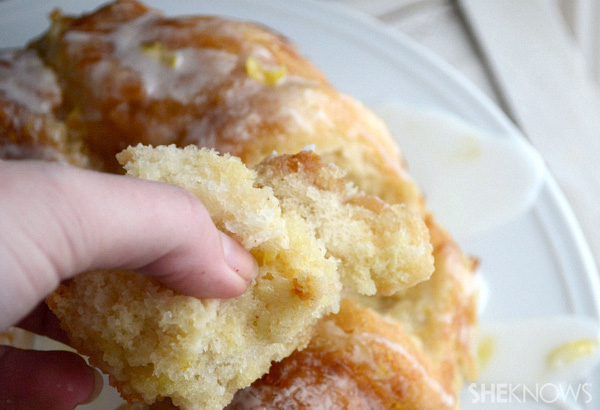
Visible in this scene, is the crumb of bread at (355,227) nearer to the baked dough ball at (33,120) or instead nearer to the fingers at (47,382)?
the fingers at (47,382)

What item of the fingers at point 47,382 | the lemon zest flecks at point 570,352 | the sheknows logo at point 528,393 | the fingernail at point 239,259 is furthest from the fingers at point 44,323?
the lemon zest flecks at point 570,352

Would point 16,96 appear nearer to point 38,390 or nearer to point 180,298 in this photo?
point 38,390

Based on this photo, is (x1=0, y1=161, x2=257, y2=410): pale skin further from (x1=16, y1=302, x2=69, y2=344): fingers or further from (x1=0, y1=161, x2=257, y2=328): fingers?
(x1=16, y1=302, x2=69, y2=344): fingers

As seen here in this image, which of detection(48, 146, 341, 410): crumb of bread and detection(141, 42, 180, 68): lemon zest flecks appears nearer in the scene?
detection(48, 146, 341, 410): crumb of bread

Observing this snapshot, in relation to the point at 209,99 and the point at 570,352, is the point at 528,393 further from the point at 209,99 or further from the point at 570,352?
the point at 209,99

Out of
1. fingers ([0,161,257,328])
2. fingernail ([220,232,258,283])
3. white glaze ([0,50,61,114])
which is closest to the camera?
fingers ([0,161,257,328])

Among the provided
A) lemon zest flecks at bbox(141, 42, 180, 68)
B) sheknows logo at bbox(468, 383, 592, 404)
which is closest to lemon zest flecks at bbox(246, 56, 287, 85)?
lemon zest flecks at bbox(141, 42, 180, 68)
